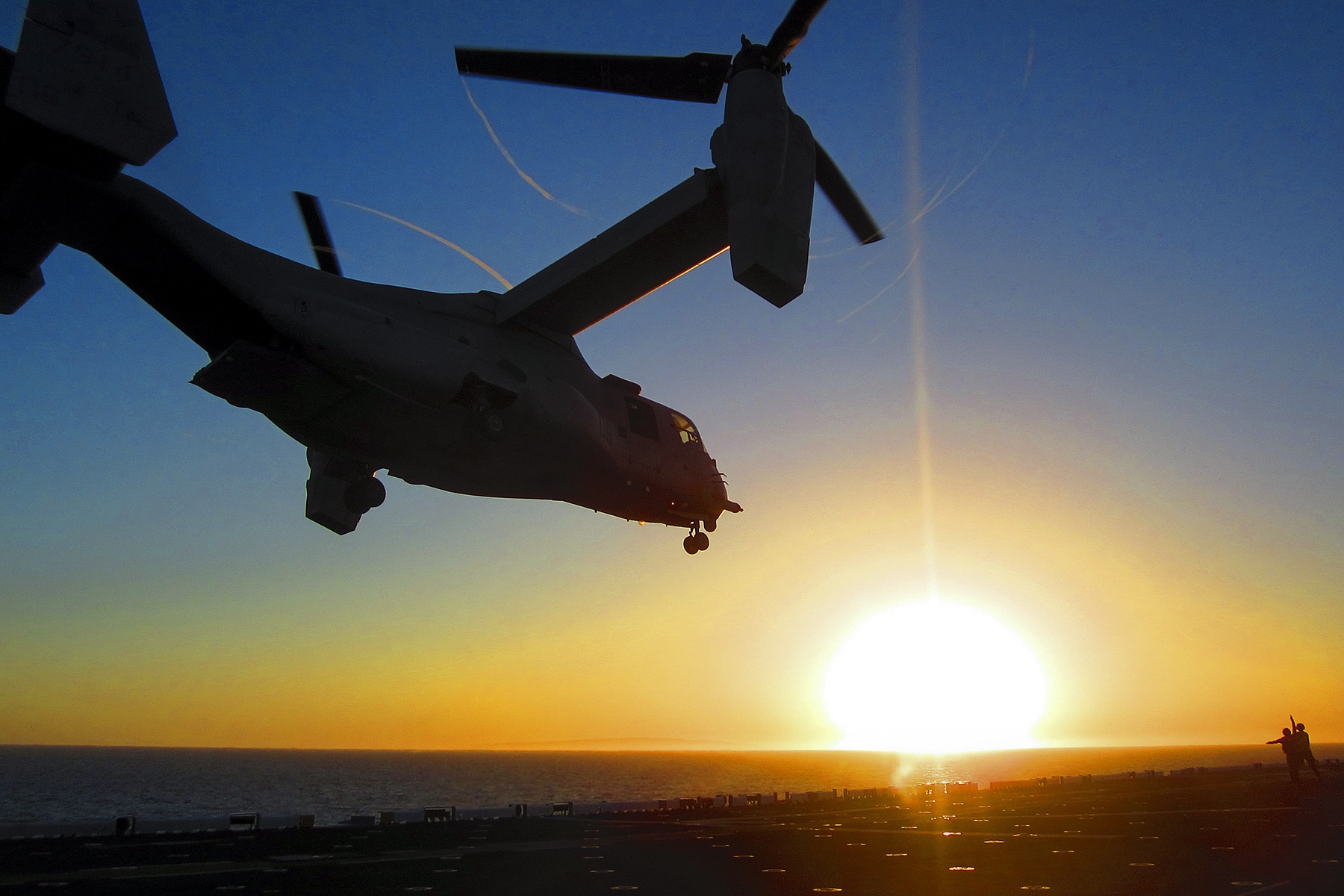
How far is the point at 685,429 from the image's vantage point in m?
20.3

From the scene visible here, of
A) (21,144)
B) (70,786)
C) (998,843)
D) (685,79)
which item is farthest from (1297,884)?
(70,786)

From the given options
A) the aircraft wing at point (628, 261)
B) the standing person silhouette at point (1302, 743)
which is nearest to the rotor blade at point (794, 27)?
the aircraft wing at point (628, 261)

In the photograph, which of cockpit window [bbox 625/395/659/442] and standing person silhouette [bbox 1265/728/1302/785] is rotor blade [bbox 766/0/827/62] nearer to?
cockpit window [bbox 625/395/659/442]

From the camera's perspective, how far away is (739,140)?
45.5ft

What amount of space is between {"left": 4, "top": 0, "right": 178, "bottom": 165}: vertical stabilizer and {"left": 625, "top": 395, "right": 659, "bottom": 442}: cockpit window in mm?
9916

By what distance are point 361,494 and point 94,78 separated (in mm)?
9255

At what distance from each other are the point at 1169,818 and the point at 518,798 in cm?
10465

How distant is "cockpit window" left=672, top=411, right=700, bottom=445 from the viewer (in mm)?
20094

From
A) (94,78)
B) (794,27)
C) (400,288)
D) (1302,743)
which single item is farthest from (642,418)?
(1302,743)

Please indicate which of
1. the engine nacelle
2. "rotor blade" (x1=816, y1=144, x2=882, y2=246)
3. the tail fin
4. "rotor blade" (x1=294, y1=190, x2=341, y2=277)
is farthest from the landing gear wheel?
"rotor blade" (x1=816, y1=144, x2=882, y2=246)

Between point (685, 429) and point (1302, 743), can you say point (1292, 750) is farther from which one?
point (685, 429)

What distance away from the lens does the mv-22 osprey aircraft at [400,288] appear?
36.2 ft

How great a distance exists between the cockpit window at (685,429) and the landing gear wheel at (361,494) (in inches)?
259

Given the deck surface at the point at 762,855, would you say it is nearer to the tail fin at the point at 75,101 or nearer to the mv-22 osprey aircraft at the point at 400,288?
the mv-22 osprey aircraft at the point at 400,288
